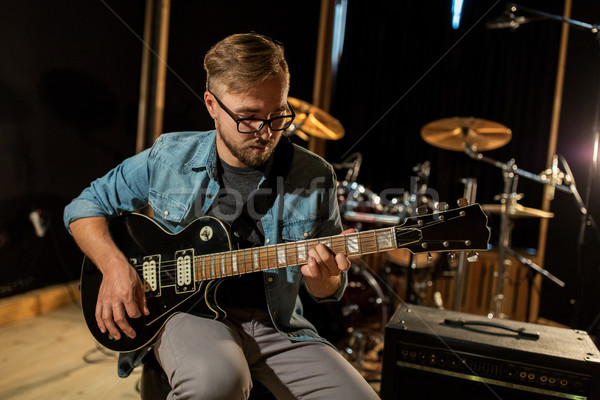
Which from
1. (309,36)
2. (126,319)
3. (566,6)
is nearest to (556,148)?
(566,6)

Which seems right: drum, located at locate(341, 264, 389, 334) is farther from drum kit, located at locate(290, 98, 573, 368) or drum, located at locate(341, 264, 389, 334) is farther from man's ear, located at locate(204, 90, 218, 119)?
man's ear, located at locate(204, 90, 218, 119)

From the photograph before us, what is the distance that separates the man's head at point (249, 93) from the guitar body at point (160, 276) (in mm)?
323

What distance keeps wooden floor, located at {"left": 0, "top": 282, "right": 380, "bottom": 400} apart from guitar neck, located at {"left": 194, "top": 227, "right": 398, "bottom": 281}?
4.24 ft

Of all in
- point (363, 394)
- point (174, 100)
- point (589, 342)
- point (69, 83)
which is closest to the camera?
point (363, 394)

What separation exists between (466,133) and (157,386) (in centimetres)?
305

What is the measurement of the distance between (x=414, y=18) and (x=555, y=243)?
294cm

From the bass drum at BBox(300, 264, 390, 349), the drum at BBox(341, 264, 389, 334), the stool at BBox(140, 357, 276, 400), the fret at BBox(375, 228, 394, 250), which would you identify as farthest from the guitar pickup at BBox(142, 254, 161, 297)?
the drum at BBox(341, 264, 389, 334)

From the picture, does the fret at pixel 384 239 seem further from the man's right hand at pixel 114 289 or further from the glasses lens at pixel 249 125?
the man's right hand at pixel 114 289

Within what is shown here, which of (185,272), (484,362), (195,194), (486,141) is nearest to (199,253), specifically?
(185,272)

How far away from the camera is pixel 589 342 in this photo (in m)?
1.69

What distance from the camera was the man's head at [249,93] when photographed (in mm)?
1504

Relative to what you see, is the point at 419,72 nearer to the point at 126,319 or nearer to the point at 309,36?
the point at 309,36

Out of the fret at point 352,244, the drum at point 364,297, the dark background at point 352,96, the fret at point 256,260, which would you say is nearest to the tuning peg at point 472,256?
the fret at point 352,244

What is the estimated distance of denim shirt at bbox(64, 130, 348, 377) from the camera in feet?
5.34
